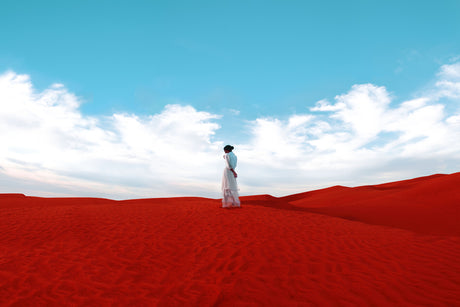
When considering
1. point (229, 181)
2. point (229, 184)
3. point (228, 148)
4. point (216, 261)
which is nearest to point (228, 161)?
point (228, 148)

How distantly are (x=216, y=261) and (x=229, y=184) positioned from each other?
5699 millimetres

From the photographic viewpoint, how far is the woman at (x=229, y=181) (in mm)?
11992

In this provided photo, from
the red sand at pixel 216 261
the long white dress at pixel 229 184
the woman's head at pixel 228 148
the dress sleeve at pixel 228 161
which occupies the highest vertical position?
the woman's head at pixel 228 148

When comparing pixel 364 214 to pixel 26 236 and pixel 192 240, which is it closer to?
pixel 192 240

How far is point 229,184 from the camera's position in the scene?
40.1ft

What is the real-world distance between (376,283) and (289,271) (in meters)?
1.73

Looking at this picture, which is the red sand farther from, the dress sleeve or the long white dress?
the dress sleeve

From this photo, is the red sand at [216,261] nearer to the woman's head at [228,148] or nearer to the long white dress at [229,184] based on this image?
the long white dress at [229,184]

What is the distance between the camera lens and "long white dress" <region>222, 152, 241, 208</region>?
12.0 meters

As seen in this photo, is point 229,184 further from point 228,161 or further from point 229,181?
point 228,161

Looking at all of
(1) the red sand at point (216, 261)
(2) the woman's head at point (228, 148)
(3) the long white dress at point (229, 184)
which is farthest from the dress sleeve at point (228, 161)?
(1) the red sand at point (216, 261)

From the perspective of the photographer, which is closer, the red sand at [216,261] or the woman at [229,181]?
the red sand at [216,261]

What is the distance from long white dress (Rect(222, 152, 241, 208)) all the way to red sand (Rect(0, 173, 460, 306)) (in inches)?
37.2

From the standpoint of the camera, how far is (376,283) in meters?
5.50
